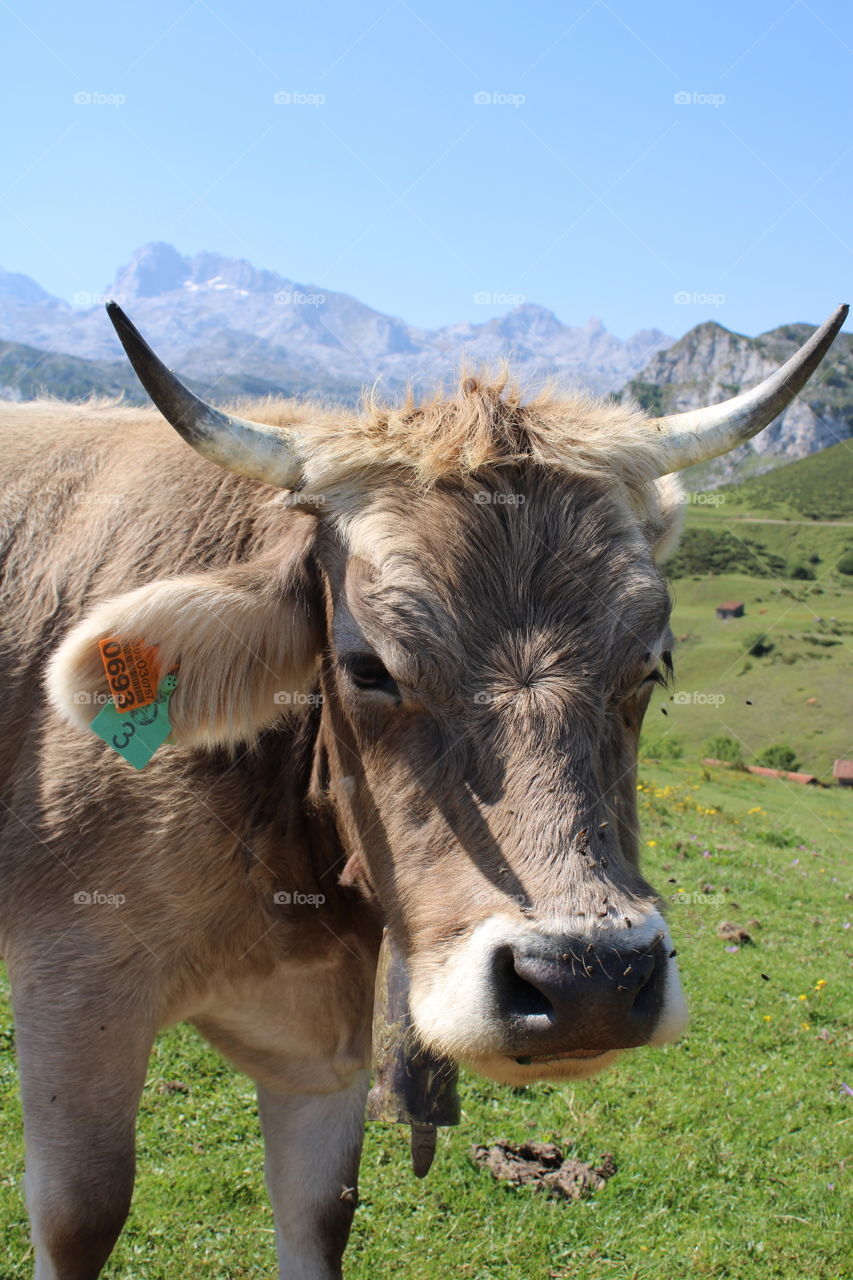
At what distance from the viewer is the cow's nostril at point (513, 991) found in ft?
8.44

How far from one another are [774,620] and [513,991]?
273ft

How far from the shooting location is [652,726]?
50.6 metres

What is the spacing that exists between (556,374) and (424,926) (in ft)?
7.50

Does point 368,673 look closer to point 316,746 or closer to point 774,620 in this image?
point 316,746

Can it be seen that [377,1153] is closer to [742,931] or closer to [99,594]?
[99,594]

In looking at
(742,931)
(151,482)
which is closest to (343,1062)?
(151,482)

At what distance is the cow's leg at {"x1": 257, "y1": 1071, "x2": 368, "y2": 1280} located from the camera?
437 cm

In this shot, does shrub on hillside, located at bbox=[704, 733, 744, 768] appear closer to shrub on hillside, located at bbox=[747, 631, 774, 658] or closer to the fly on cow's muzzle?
shrub on hillside, located at bbox=[747, 631, 774, 658]

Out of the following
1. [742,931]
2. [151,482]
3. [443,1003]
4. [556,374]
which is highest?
[556,374]

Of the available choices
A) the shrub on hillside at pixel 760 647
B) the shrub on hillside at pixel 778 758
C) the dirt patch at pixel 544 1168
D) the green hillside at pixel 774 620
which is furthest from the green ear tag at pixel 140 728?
the shrub on hillside at pixel 760 647

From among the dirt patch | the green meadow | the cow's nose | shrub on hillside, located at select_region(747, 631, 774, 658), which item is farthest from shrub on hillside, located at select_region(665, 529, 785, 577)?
the cow's nose

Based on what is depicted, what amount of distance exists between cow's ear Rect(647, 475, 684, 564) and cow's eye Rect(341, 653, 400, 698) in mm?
1415

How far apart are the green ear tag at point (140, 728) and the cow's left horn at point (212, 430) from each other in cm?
76

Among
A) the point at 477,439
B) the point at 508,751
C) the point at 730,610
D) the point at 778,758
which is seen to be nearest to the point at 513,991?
the point at 508,751
